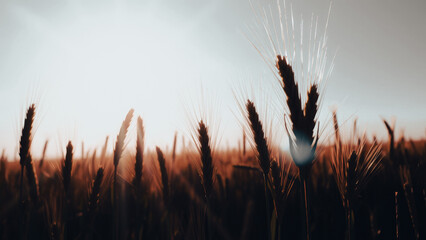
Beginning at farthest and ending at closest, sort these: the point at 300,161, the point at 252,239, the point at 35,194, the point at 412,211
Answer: the point at 252,239 → the point at 35,194 → the point at 412,211 → the point at 300,161

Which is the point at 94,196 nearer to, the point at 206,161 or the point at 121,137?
the point at 121,137

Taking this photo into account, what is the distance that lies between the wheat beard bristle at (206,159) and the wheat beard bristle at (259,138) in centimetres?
29

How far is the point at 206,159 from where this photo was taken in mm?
1301

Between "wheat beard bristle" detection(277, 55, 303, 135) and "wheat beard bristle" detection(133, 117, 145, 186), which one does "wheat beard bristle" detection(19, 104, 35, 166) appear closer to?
"wheat beard bristle" detection(133, 117, 145, 186)

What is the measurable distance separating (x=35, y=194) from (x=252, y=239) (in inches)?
73.8

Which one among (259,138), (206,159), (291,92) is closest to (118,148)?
(206,159)

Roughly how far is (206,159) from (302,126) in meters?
0.57

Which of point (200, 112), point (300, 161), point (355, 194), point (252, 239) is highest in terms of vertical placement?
point (200, 112)

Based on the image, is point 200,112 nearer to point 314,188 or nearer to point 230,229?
point 230,229

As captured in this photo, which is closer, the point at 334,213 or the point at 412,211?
the point at 412,211

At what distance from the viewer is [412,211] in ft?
4.48

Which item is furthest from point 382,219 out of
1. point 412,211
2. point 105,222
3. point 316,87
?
point 105,222

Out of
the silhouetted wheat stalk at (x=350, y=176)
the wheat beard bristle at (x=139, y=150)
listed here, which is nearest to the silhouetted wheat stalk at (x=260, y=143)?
the silhouetted wheat stalk at (x=350, y=176)

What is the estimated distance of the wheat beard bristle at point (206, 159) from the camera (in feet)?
4.07
